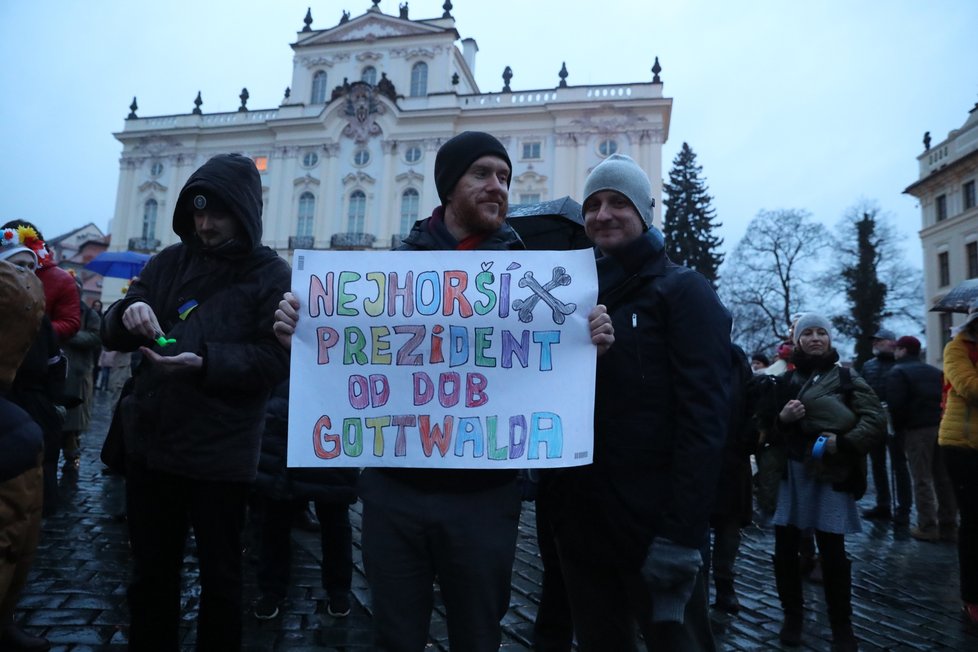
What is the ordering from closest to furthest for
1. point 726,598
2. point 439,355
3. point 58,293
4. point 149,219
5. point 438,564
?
point 438,564
point 439,355
point 726,598
point 58,293
point 149,219

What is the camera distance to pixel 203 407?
2512 millimetres

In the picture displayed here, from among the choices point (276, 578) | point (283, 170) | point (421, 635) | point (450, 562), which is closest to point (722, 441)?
point (450, 562)

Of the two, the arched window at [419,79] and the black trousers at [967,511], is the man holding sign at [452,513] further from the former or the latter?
the arched window at [419,79]

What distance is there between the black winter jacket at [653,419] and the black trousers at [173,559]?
1347 millimetres

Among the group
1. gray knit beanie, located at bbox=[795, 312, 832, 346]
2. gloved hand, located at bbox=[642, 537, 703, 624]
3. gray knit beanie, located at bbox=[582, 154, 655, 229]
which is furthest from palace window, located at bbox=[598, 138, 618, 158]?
gloved hand, located at bbox=[642, 537, 703, 624]

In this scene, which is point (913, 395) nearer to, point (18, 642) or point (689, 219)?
point (18, 642)

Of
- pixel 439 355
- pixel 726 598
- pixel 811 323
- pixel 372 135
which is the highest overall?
pixel 372 135

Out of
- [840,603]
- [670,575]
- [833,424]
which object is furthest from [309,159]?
[670,575]

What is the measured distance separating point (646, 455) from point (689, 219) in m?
48.0

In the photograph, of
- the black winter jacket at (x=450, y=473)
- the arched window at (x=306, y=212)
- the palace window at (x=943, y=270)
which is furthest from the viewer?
the arched window at (x=306, y=212)

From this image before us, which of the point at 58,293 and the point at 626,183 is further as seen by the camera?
the point at 58,293

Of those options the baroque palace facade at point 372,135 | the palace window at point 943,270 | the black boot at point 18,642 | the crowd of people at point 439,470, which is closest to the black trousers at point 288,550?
the crowd of people at point 439,470

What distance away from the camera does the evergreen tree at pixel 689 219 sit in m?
44.8

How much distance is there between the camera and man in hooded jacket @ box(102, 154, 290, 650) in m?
2.46
